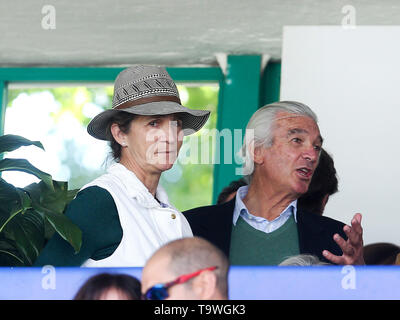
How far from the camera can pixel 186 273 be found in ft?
5.79

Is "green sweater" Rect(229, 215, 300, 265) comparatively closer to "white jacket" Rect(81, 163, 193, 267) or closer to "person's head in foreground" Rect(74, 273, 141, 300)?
"white jacket" Rect(81, 163, 193, 267)

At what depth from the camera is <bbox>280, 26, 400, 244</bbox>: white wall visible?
4.25 m

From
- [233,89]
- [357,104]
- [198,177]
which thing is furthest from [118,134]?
[198,177]

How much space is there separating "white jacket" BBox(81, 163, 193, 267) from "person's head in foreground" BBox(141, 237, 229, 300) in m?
0.39

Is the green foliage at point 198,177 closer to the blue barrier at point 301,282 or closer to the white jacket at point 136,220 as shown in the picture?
the white jacket at point 136,220

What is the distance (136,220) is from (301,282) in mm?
509

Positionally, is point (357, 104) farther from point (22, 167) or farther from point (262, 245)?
point (22, 167)

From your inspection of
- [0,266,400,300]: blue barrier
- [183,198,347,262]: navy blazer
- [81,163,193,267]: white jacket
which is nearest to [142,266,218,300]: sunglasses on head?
[0,266,400,300]: blue barrier

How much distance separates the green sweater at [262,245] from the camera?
2705 millimetres

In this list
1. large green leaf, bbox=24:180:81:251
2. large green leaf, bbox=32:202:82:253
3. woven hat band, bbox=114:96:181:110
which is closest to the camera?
large green leaf, bbox=32:202:82:253

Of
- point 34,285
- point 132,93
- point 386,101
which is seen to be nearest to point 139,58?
point 386,101

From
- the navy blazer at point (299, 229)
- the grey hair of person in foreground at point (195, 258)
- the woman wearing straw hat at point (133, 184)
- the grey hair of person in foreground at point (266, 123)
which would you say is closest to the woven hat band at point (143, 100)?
the woman wearing straw hat at point (133, 184)

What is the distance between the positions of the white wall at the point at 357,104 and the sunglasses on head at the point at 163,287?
8.37 feet

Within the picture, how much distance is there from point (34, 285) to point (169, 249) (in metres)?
0.37
